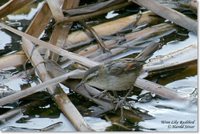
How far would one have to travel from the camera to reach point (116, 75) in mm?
2926

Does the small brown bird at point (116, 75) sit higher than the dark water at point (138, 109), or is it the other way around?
the small brown bird at point (116, 75)

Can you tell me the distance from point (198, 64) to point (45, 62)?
2.78 feet

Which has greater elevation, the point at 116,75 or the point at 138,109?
the point at 116,75

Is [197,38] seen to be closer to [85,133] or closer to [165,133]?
[165,133]

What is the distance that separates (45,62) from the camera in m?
3.25

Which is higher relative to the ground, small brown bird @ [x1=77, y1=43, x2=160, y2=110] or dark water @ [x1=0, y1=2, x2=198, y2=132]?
small brown bird @ [x1=77, y1=43, x2=160, y2=110]

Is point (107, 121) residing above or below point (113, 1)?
below

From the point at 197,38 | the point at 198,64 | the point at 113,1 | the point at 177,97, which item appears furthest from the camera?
the point at 113,1

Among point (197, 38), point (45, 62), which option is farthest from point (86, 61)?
point (197, 38)

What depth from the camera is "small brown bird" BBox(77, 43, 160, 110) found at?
2.89 meters

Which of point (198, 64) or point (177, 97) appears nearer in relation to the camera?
point (177, 97)

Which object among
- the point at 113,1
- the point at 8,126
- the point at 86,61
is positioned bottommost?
the point at 8,126

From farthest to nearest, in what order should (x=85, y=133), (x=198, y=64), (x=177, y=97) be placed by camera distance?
(x=198, y=64) → (x=177, y=97) → (x=85, y=133)

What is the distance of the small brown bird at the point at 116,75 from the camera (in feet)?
9.49
